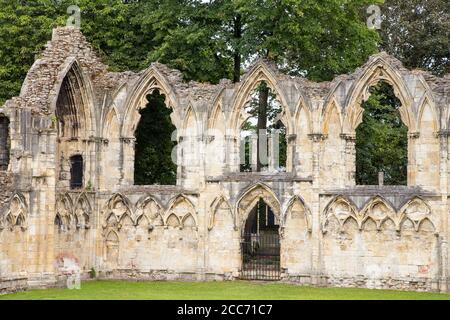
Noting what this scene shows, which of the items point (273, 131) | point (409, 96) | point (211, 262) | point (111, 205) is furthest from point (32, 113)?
point (273, 131)

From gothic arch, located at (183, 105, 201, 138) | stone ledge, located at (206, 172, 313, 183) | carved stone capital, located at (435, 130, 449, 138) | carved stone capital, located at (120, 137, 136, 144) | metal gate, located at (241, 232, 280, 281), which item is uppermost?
gothic arch, located at (183, 105, 201, 138)

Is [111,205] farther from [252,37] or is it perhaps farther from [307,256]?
[252,37]

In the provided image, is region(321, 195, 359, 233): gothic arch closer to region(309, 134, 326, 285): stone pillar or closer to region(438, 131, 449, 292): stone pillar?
region(309, 134, 326, 285): stone pillar

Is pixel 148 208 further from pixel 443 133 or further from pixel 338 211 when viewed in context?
pixel 443 133

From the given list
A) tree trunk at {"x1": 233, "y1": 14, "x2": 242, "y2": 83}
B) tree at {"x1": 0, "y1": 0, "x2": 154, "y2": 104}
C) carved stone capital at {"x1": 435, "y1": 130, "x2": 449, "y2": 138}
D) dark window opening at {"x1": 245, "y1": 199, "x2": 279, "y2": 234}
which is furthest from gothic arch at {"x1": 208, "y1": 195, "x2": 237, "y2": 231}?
tree at {"x1": 0, "y1": 0, "x2": 154, "y2": 104}

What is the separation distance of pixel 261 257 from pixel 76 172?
7.24m

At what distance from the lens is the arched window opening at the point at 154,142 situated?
1345 inches

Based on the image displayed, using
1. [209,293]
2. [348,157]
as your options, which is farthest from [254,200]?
[209,293]

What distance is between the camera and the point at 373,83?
26266 millimetres

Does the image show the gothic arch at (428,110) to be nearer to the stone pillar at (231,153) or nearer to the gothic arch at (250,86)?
the gothic arch at (250,86)

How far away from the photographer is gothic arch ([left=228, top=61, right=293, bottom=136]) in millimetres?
26953

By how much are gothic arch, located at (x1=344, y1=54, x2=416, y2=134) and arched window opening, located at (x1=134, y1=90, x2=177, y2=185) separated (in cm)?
970

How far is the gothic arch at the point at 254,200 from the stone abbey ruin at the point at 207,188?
0.15ft

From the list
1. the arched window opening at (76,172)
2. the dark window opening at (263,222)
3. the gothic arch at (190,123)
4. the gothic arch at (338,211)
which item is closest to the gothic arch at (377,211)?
the gothic arch at (338,211)
